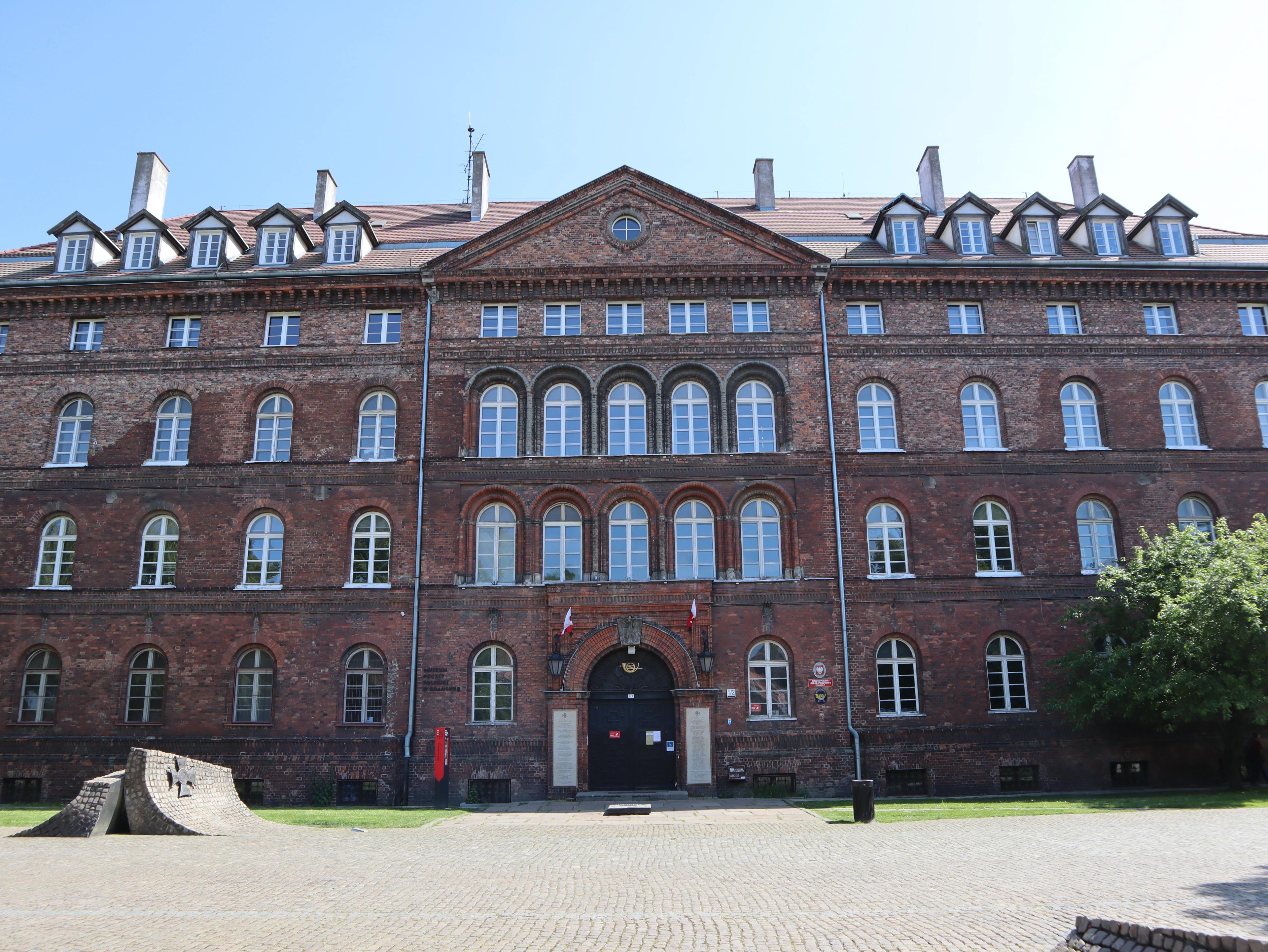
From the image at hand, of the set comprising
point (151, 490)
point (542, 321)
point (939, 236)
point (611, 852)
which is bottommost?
point (611, 852)

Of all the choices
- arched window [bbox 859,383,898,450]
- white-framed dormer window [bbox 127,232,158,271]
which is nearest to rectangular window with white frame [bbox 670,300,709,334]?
arched window [bbox 859,383,898,450]

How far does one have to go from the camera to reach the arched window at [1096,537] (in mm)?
26719

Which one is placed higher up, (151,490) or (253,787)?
(151,490)

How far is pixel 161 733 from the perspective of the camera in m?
25.3

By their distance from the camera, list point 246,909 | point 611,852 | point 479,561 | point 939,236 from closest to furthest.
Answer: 1. point 246,909
2. point 611,852
3. point 479,561
4. point 939,236

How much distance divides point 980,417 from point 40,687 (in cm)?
2738

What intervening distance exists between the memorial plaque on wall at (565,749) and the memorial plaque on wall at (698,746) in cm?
295

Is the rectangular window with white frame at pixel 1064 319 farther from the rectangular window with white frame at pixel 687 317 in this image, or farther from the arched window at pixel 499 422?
the arched window at pixel 499 422

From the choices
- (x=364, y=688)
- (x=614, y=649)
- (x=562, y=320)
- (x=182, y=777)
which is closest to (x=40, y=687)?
(x=364, y=688)

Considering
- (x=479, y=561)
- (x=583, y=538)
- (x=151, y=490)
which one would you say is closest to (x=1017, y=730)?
(x=583, y=538)

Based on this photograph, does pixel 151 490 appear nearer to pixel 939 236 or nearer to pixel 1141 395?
pixel 939 236

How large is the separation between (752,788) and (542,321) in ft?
47.0

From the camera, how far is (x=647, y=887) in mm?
12398

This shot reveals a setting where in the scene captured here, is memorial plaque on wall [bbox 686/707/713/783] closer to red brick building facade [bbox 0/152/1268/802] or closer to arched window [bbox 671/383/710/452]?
red brick building facade [bbox 0/152/1268/802]
